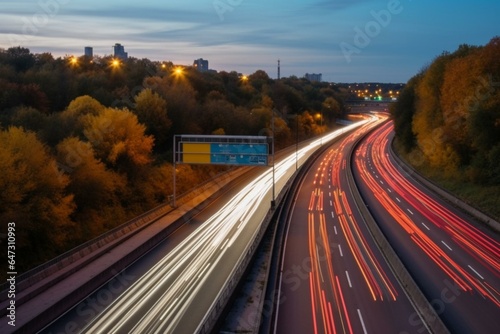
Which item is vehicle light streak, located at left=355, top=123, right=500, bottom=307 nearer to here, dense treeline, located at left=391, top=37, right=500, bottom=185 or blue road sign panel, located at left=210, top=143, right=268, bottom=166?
dense treeline, located at left=391, top=37, right=500, bottom=185

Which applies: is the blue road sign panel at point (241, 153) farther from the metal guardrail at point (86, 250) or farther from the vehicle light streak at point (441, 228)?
→ the vehicle light streak at point (441, 228)

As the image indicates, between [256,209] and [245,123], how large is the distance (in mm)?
27436

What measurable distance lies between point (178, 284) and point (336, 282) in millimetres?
6191

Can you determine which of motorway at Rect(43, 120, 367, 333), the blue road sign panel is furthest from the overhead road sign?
motorway at Rect(43, 120, 367, 333)

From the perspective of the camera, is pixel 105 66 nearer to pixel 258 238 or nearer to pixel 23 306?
pixel 258 238

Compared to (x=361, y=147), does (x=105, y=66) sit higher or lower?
higher

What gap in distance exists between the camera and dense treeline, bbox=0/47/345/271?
22625 mm

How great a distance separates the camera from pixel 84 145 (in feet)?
97.0

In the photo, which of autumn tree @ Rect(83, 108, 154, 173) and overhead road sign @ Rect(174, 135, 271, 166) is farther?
autumn tree @ Rect(83, 108, 154, 173)

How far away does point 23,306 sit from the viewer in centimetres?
1692

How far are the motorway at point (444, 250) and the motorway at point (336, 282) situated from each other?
1258 millimetres

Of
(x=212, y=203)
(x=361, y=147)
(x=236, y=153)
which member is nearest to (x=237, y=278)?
(x=236, y=153)

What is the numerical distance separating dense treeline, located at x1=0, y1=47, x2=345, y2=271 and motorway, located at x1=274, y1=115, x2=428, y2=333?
10.4 meters

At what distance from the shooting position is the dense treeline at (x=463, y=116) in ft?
116
